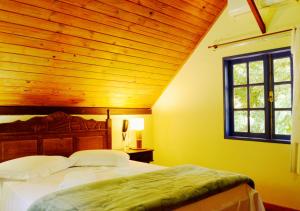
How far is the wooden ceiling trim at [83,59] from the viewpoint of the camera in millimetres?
2604

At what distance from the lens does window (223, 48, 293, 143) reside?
127 inches

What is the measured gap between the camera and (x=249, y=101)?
3.57m

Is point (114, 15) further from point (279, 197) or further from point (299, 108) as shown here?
point (279, 197)

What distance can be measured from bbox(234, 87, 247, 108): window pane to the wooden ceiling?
0.90 m

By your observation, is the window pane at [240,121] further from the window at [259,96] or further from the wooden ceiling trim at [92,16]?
the wooden ceiling trim at [92,16]

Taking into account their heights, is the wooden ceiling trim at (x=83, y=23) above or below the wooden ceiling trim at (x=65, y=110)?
above

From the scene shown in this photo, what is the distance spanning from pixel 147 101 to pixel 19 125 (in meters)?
2.01

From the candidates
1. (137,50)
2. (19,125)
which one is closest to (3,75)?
(19,125)

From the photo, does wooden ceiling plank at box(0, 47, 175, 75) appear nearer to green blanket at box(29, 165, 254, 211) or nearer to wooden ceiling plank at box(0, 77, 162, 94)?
wooden ceiling plank at box(0, 77, 162, 94)

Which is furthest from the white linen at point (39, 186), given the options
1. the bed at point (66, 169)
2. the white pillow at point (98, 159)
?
the white pillow at point (98, 159)

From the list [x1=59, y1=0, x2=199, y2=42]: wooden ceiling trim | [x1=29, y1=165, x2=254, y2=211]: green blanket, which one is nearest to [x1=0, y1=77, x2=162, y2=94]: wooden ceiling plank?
[x1=59, y1=0, x2=199, y2=42]: wooden ceiling trim

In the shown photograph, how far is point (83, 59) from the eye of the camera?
3.10 m

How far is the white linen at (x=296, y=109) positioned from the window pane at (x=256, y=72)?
20.7 inches

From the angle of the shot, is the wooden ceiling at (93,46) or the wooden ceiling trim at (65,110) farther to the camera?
the wooden ceiling trim at (65,110)
